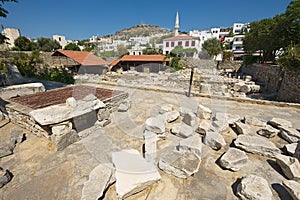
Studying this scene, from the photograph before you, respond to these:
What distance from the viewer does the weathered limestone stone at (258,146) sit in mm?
2447

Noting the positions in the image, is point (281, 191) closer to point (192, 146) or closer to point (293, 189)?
point (293, 189)

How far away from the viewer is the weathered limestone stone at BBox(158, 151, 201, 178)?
206 centimetres

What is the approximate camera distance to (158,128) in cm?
291

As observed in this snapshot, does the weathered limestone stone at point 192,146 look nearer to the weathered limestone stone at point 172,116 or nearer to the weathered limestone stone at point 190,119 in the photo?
the weathered limestone stone at point 190,119

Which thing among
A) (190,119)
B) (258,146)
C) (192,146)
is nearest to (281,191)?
(258,146)

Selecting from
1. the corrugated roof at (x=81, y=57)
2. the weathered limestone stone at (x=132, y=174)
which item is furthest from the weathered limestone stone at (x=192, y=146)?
the corrugated roof at (x=81, y=57)

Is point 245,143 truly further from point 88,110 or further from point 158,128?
point 88,110

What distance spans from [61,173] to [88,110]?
1347mm

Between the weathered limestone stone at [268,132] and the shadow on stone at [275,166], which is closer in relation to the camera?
the shadow on stone at [275,166]

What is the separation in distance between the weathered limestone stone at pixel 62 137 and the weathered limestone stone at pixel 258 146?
3.32 metres

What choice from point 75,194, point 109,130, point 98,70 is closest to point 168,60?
point 98,70

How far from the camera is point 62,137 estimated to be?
105 inches

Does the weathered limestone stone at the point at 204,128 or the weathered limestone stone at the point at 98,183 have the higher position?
the weathered limestone stone at the point at 204,128

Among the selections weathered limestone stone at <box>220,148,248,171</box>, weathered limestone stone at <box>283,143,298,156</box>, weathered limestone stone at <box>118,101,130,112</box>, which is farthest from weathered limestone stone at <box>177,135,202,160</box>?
weathered limestone stone at <box>118,101,130,112</box>
